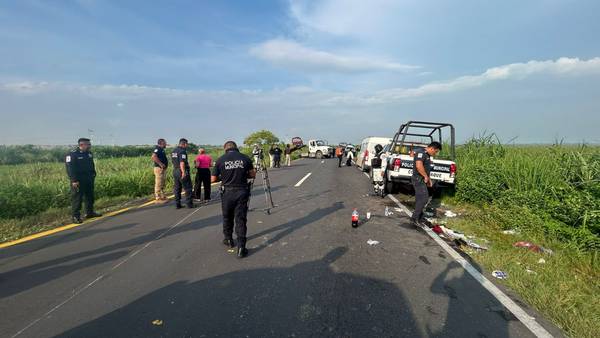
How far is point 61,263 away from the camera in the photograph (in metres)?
4.38

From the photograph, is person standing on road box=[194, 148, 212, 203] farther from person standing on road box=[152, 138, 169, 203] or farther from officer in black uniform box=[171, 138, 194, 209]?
person standing on road box=[152, 138, 169, 203]

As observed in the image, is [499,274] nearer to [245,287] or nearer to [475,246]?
[475,246]

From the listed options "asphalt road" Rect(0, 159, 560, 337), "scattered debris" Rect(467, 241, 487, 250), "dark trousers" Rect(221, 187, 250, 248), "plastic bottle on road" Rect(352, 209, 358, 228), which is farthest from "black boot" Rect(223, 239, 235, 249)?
"scattered debris" Rect(467, 241, 487, 250)

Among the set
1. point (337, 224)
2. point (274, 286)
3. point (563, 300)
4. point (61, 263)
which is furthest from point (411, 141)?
point (61, 263)

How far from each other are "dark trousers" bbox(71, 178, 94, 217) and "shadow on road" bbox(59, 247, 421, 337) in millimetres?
4664

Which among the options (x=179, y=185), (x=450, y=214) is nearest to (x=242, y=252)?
(x=179, y=185)

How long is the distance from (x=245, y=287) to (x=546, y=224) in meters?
5.39

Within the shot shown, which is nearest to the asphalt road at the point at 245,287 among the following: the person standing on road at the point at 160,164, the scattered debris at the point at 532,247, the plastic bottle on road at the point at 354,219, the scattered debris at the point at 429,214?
the plastic bottle on road at the point at 354,219

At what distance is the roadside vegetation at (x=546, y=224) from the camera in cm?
331

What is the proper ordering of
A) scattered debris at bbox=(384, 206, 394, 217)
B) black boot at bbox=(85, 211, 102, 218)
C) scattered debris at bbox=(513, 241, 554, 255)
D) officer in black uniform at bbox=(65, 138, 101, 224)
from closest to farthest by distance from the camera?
1. scattered debris at bbox=(513, 241, 554, 255)
2. officer in black uniform at bbox=(65, 138, 101, 224)
3. black boot at bbox=(85, 211, 102, 218)
4. scattered debris at bbox=(384, 206, 394, 217)

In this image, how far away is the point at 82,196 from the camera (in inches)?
275

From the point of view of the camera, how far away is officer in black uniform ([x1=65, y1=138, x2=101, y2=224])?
264 inches

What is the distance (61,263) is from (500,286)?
5927mm

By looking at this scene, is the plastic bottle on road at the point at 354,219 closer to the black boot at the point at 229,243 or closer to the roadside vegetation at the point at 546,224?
the roadside vegetation at the point at 546,224
